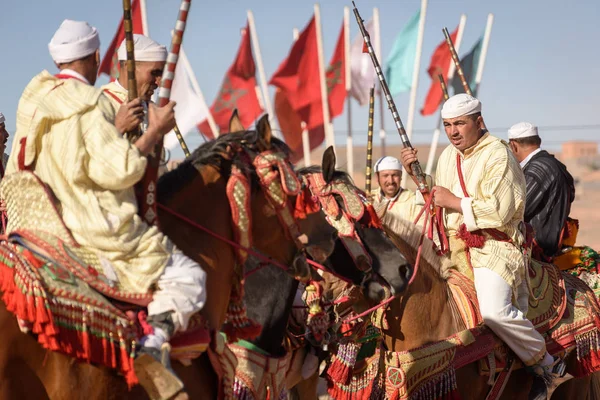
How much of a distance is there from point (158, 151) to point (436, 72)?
19.8 metres

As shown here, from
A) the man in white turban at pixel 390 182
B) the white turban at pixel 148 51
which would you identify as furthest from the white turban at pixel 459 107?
the man in white turban at pixel 390 182

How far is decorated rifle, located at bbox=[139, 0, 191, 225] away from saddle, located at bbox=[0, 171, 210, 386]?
34cm

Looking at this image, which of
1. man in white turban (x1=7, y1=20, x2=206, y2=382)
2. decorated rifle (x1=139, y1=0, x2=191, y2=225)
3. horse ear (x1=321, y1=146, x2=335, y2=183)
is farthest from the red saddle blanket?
horse ear (x1=321, y1=146, x2=335, y2=183)

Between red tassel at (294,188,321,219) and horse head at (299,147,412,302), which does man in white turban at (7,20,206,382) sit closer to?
red tassel at (294,188,321,219)

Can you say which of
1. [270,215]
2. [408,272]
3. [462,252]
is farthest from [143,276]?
[462,252]

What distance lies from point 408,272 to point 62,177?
2.67 m

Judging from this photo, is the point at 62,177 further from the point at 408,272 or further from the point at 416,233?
the point at 416,233

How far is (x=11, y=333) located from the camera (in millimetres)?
4004

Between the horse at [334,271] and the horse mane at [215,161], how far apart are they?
87 centimetres

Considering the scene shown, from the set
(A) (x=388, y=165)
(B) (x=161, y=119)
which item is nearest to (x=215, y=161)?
(B) (x=161, y=119)

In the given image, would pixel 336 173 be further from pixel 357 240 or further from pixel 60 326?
pixel 60 326

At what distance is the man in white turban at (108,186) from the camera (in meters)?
4.16

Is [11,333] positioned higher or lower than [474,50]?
higher

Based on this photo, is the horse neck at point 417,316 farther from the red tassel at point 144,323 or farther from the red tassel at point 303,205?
the red tassel at point 144,323
